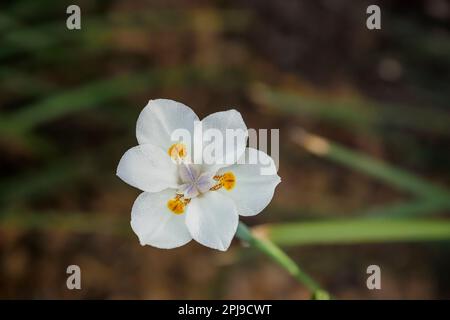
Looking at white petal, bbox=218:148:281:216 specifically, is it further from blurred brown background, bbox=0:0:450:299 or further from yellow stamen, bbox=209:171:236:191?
blurred brown background, bbox=0:0:450:299

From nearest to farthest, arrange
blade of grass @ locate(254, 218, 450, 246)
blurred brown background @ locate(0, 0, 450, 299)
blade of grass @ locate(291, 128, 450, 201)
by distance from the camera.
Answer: blade of grass @ locate(254, 218, 450, 246), blade of grass @ locate(291, 128, 450, 201), blurred brown background @ locate(0, 0, 450, 299)

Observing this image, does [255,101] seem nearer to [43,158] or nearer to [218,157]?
[43,158]

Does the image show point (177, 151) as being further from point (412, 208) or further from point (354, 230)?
point (412, 208)

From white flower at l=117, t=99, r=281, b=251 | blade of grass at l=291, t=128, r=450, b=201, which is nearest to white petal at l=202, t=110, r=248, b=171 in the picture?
white flower at l=117, t=99, r=281, b=251

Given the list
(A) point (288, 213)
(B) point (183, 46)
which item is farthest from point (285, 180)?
(B) point (183, 46)


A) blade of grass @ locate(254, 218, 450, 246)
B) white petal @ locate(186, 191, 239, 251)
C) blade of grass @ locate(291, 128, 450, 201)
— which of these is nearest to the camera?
white petal @ locate(186, 191, 239, 251)

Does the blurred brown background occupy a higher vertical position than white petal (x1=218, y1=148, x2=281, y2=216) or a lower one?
higher
